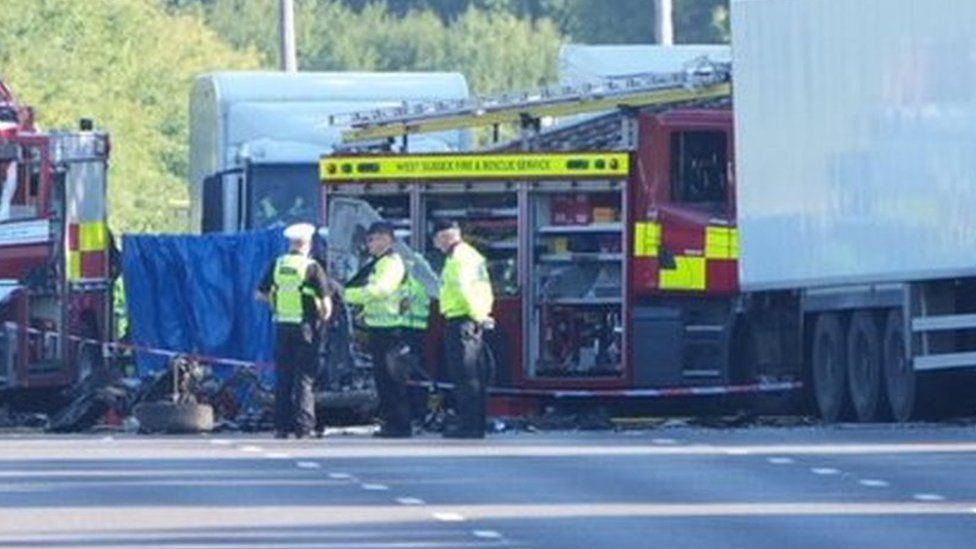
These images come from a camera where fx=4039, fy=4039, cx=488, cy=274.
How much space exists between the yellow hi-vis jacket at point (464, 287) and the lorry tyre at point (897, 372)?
3271 millimetres

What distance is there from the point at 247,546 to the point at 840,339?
1321 cm

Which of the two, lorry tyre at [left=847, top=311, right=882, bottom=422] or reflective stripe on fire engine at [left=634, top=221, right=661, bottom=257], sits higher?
reflective stripe on fire engine at [left=634, top=221, right=661, bottom=257]

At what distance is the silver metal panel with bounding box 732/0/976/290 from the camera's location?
2945 centimetres

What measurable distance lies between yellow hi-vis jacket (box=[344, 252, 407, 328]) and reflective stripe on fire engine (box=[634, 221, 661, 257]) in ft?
11.4

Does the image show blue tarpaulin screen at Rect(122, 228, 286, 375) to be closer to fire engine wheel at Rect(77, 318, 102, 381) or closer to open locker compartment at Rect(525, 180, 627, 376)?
fire engine wheel at Rect(77, 318, 102, 381)

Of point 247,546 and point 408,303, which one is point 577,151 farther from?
point 247,546

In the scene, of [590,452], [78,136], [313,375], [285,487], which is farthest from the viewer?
[78,136]

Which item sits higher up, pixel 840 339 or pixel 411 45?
pixel 411 45

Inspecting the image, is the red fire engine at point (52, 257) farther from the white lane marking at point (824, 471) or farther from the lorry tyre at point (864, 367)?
the white lane marking at point (824, 471)

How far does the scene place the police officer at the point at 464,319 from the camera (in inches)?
1164

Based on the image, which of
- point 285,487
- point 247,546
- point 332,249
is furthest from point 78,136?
point 247,546

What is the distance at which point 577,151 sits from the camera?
33.7m

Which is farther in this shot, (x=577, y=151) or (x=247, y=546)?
(x=577, y=151)

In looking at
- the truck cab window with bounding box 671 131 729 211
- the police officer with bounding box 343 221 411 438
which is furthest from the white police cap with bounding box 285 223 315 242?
the truck cab window with bounding box 671 131 729 211
